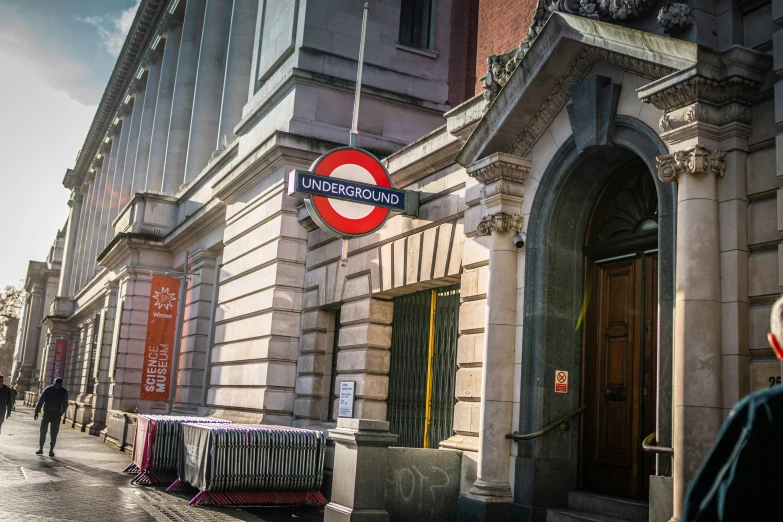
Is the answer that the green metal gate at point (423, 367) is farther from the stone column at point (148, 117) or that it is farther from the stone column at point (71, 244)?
the stone column at point (71, 244)

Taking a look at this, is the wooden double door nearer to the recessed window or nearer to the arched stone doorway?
the arched stone doorway

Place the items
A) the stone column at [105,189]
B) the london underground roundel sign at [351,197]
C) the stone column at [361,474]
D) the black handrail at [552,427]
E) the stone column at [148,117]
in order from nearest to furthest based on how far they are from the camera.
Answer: the stone column at [361,474], the black handrail at [552,427], the london underground roundel sign at [351,197], the stone column at [148,117], the stone column at [105,189]

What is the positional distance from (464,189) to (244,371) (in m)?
8.29

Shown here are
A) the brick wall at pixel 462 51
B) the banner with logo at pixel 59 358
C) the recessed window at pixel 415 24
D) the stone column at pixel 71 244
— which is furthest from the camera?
the stone column at pixel 71 244

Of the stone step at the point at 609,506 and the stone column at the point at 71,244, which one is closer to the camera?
the stone step at the point at 609,506

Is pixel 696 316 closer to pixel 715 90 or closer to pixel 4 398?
pixel 715 90

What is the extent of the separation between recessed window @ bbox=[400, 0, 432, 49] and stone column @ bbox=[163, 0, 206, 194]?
17715mm

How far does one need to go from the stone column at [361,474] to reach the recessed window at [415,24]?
13407 mm

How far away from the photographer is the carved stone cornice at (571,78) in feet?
29.4

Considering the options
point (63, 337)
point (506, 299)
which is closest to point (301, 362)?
point (506, 299)

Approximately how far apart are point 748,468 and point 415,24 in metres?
20.2

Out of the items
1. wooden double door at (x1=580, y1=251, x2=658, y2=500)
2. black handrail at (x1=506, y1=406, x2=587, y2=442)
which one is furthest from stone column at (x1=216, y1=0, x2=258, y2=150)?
black handrail at (x1=506, y1=406, x2=587, y2=442)

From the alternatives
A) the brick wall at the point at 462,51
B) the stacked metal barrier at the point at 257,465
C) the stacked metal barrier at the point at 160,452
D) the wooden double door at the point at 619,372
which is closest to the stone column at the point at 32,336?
the brick wall at the point at 462,51

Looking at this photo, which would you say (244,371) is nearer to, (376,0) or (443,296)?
(443,296)
